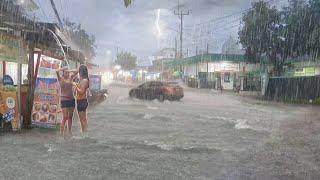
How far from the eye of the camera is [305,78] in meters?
36.8

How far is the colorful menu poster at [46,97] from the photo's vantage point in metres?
13.1

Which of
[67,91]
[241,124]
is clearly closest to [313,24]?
[241,124]

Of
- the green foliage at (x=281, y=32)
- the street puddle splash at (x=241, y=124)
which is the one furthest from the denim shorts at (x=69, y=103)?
the green foliage at (x=281, y=32)

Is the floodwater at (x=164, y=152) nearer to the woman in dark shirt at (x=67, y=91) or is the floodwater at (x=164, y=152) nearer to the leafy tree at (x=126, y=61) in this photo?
the woman in dark shirt at (x=67, y=91)

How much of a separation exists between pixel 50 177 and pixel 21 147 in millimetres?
3393

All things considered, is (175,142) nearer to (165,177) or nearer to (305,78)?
(165,177)

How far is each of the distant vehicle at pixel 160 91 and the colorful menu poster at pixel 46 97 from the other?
2048 cm

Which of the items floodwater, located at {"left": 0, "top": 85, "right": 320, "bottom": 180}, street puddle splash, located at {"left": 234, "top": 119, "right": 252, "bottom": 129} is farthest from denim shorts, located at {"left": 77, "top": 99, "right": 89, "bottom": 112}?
street puddle splash, located at {"left": 234, "top": 119, "right": 252, "bottom": 129}

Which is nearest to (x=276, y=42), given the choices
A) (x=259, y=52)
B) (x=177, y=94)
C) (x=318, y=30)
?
(x=259, y=52)

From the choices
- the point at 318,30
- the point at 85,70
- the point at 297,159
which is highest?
the point at 318,30

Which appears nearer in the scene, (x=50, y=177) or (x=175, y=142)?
(x=50, y=177)

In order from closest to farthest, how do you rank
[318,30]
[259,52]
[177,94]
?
[177,94] < [318,30] < [259,52]

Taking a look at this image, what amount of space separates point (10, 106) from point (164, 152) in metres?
4.79

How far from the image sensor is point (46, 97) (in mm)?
13797
